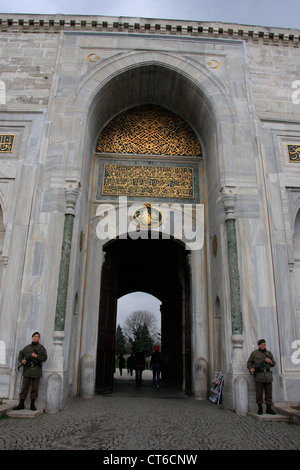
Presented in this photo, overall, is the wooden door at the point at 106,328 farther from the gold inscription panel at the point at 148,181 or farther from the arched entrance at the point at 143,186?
the gold inscription panel at the point at 148,181

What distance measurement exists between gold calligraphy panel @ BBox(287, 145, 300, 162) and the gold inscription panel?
2.08 metres

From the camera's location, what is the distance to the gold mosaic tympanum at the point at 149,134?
A: 7.78 m

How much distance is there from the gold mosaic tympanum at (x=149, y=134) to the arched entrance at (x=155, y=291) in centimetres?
227

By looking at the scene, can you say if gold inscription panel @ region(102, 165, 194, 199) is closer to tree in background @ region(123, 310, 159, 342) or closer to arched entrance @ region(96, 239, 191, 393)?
arched entrance @ region(96, 239, 191, 393)

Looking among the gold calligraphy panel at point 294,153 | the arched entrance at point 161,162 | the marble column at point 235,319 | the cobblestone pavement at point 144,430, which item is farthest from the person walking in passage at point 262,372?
the gold calligraphy panel at point 294,153

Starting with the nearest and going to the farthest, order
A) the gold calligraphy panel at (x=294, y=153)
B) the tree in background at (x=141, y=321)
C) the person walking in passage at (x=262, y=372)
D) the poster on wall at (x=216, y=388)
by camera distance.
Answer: the person walking in passage at (x=262, y=372) → the poster on wall at (x=216, y=388) → the gold calligraphy panel at (x=294, y=153) → the tree in background at (x=141, y=321)

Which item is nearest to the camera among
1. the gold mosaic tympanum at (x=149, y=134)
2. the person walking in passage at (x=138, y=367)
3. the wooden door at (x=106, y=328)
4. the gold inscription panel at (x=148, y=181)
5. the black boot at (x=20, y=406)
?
the black boot at (x=20, y=406)

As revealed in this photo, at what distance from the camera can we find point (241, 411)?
4.87 metres

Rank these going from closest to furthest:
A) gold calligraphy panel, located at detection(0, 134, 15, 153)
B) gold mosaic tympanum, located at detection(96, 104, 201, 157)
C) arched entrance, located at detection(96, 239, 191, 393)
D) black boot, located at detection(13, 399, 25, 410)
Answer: black boot, located at detection(13, 399, 25, 410) < gold calligraphy panel, located at detection(0, 134, 15, 153) < arched entrance, located at detection(96, 239, 191, 393) < gold mosaic tympanum, located at detection(96, 104, 201, 157)

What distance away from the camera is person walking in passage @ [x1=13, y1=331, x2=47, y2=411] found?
4.76 metres

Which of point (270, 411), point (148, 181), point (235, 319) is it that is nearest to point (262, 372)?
point (270, 411)

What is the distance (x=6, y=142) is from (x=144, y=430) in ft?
18.4

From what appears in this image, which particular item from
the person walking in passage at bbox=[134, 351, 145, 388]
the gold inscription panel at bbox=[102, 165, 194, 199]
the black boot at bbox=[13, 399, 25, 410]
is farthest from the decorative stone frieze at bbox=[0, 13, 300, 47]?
the person walking in passage at bbox=[134, 351, 145, 388]
